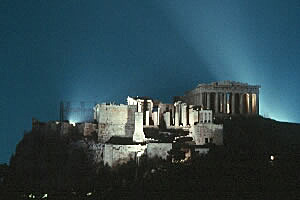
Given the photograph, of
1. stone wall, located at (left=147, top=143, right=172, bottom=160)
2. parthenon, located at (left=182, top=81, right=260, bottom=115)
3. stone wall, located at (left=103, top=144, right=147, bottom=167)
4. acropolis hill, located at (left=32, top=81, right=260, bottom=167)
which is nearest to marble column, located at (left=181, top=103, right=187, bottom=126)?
acropolis hill, located at (left=32, top=81, right=260, bottom=167)

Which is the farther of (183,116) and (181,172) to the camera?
(183,116)

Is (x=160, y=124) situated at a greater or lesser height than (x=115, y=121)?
lesser

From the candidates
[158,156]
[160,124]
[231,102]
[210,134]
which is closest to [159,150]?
[158,156]

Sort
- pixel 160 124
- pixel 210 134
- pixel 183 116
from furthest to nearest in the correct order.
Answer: pixel 160 124, pixel 183 116, pixel 210 134

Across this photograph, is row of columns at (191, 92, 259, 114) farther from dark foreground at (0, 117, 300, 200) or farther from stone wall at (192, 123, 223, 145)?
stone wall at (192, 123, 223, 145)

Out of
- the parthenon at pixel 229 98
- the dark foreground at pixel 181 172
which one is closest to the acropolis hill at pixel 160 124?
the parthenon at pixel 229 98

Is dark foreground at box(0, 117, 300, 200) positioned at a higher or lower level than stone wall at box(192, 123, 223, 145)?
lower

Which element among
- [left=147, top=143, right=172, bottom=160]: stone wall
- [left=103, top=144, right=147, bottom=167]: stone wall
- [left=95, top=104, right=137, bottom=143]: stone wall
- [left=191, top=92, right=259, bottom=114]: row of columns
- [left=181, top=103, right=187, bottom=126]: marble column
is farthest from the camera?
[left=191, top=92, right=259, bottom=114]: row of columns

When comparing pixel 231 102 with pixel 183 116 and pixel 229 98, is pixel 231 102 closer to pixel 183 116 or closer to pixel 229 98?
pixel 229 98

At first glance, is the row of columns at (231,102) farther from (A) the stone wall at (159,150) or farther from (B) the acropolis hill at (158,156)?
(A) the stone wall at (159,150)
